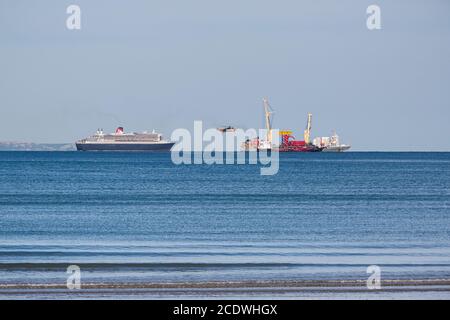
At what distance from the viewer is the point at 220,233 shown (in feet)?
124

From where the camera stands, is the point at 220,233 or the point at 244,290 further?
the point at 220,233

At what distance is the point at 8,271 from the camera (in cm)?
2547

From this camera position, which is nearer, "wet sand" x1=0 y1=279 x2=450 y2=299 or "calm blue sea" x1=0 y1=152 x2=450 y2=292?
"wet sand" x1=0 y1=279 x2=450 y2=299

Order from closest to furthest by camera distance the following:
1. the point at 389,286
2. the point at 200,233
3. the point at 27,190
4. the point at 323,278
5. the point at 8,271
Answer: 1. the point at 389,286
2. the point at 323,278
3. the point at 8,271
4. the point at 200,233
5. the point at 27,190

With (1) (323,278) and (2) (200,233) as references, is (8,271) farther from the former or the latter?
(2) (200,233)

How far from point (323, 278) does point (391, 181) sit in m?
65.2

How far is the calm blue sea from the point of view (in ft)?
84.5

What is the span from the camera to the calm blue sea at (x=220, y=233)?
25750 mm

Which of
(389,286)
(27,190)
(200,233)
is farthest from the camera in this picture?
(27,190)

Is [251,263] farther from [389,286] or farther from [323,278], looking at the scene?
[389,286]

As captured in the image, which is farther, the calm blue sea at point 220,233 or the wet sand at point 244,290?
the calm blue sea at point 220,233
